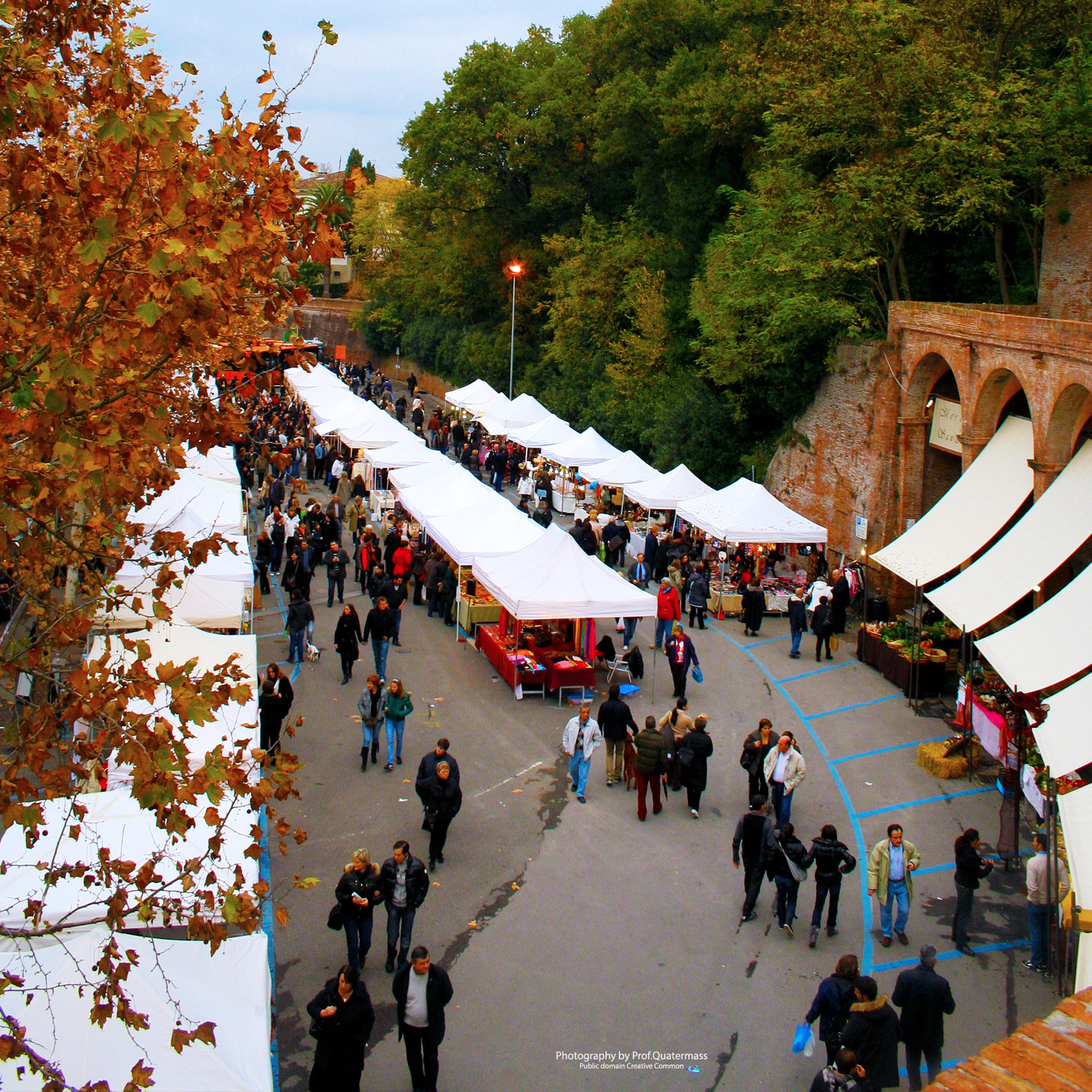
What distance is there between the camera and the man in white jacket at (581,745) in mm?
12227

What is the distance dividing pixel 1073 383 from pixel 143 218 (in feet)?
45.4

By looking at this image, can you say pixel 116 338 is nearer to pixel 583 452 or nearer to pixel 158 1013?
pixel 158 1013

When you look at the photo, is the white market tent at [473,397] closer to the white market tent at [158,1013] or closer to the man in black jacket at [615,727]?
the man in black jacket at [615,727]

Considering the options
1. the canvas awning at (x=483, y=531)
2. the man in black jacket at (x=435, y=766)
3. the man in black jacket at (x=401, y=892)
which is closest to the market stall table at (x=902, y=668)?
the canvas awning at (x=483, y=531)

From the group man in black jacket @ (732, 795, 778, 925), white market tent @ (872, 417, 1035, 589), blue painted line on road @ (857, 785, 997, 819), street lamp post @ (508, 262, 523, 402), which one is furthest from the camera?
street lamp post @ (508, 262, 523, 402)

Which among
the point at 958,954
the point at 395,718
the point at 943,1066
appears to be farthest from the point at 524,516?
the point at 943,1066

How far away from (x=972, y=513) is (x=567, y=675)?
6972mm

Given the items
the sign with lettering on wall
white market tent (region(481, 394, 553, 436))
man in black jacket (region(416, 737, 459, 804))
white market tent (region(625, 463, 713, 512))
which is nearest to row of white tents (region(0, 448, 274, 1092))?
man in black jacket (region(416, 737, 459, 804))

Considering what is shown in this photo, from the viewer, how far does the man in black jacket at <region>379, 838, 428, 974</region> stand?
29.1 feet

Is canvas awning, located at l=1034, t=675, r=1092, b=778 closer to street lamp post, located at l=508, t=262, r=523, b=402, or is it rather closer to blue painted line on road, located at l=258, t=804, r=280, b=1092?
blue painted line on road, located at l=258, t=804, r=280, b=1092

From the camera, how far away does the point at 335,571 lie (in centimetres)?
1941

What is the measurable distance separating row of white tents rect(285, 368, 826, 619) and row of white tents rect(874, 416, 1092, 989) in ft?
10.7

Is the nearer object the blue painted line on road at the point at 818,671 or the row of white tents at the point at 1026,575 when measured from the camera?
the row of white tents at the point at 1026,575

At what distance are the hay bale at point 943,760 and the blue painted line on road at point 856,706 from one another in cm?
170
